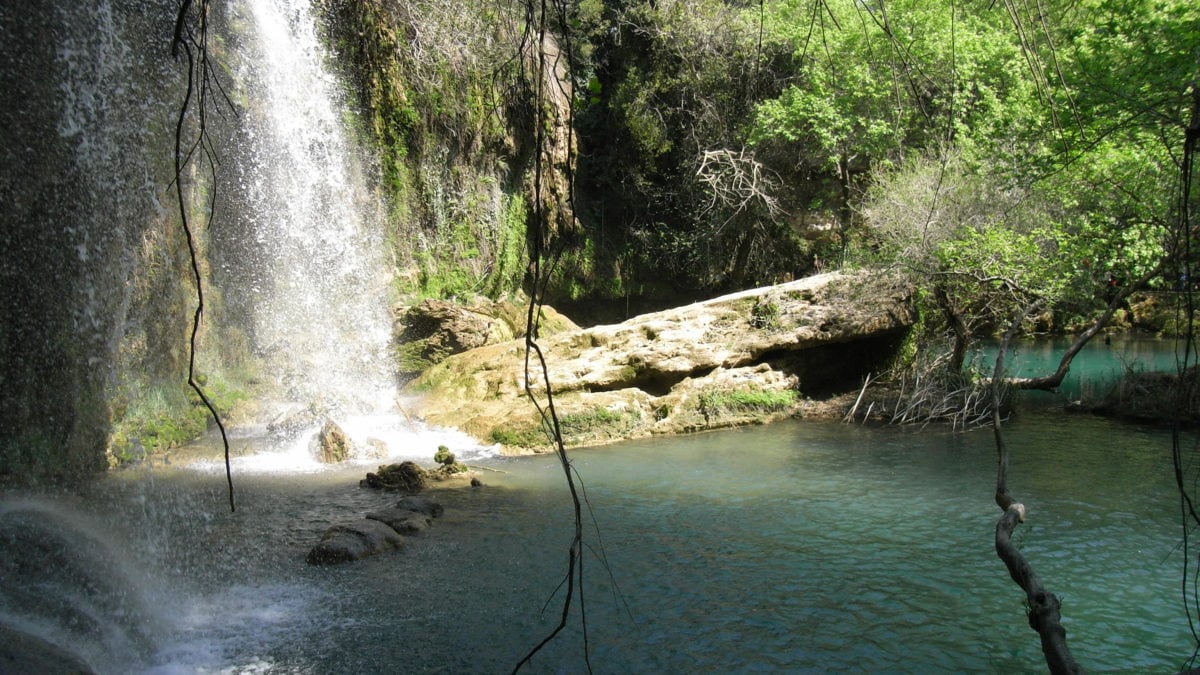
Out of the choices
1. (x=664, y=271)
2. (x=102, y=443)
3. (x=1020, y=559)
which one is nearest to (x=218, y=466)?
(x=102, y=443)

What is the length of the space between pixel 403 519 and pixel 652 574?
253 cm

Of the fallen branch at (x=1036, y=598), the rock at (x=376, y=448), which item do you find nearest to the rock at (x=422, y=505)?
the rock at (x=376, y=448)

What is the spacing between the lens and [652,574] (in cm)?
592

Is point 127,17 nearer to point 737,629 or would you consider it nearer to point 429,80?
point 737,629

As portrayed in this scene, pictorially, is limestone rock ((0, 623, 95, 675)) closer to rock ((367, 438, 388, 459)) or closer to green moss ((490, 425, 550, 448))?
rock ((367, 438, 388, 459))

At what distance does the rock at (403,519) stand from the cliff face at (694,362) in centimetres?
412

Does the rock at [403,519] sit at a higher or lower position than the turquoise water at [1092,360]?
lower

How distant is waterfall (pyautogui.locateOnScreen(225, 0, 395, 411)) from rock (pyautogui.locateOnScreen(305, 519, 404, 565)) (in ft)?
20.4

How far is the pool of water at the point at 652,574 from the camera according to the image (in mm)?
4578

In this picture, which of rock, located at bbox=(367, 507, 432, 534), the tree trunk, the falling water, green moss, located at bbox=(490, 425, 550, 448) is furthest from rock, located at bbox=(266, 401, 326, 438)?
the tree trunk

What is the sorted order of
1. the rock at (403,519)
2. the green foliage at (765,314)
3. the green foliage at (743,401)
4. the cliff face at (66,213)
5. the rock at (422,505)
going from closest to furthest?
the cliff face at (66,213) → the rock at (403,519) → the rock at (422,505) → the green foliage at (743,401) → the green foliage at (765,314)

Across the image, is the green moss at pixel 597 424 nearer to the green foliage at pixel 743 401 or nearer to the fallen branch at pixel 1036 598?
the green foliage at pixel 743 401

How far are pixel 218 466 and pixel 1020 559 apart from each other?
911 centimetres

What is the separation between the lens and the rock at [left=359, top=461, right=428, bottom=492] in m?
8.64
